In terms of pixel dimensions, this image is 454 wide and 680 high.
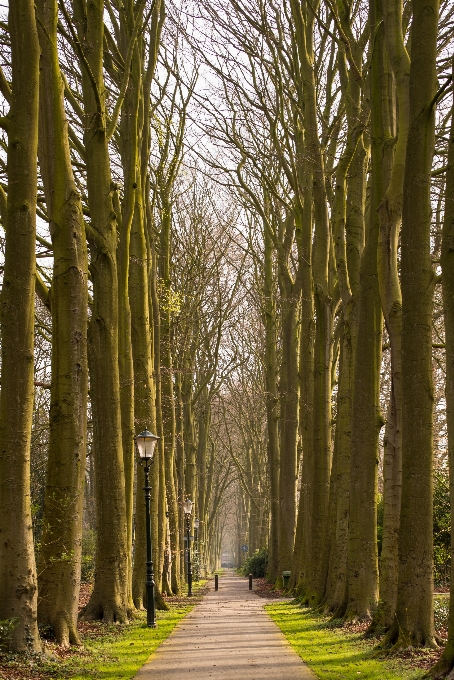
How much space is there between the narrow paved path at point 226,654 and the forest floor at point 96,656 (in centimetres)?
22

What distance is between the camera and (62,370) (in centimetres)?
1194

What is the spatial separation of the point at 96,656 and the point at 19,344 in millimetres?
4213

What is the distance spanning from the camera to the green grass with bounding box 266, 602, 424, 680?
9484mm

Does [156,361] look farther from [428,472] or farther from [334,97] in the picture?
[428,472]

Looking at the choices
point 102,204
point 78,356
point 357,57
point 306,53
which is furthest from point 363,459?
point 306,53

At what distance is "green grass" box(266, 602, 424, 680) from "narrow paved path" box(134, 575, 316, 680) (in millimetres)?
194

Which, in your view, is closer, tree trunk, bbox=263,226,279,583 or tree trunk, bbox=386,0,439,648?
tree trunk, bbox=386,0,439,648

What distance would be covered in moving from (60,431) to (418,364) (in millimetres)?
4818

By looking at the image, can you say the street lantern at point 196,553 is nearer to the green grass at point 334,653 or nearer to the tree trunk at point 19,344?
the green grass at point 334,653

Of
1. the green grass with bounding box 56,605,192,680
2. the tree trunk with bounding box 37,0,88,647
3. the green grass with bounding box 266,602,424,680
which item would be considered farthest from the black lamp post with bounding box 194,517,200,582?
the tree trunk with bounding box 37,0,88,647

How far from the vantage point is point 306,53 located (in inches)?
795

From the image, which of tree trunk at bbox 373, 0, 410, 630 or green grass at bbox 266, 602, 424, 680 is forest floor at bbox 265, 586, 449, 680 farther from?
tree trunk at bbox 373, 0, 410, 630

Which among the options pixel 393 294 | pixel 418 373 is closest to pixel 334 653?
pixel 418 373

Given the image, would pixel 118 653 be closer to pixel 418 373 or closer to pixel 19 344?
pixel 19 344
